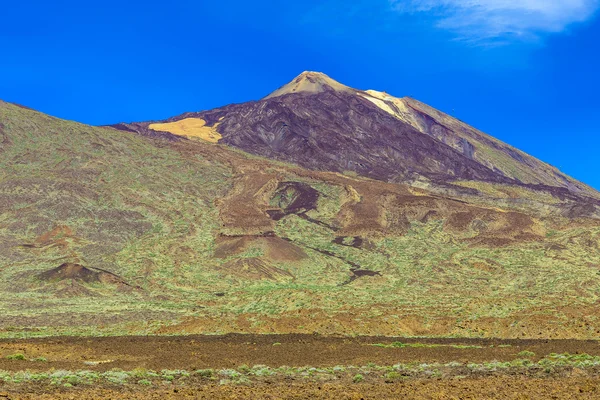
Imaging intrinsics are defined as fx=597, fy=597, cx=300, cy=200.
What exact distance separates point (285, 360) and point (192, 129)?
144 metres

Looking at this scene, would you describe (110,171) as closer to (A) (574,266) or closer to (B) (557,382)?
(A) (574,266)

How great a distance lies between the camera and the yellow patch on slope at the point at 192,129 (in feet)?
515

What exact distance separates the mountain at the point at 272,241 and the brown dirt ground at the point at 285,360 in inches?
246

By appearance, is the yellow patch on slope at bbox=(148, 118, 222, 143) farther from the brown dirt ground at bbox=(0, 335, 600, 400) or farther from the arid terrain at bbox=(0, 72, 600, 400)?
the brown dirt ground at bbox=(0, 335, 600, 400)

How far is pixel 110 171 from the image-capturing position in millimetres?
102500

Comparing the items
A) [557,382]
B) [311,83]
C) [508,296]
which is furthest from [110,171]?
[311,83]

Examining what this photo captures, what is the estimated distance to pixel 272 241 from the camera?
77688mm

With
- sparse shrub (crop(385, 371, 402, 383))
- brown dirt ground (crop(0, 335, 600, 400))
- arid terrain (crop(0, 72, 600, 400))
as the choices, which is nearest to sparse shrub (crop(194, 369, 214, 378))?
arid terrain (crop(0, 72, 600, 400))

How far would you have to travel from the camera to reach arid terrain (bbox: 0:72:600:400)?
2434 centimetres

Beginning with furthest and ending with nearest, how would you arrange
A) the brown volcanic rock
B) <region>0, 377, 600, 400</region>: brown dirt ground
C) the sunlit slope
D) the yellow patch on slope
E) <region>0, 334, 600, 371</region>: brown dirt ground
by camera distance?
the sunlit slope < the yellow patch on slope < the brown volcanic rock < <region>0, 334, 600, 371</region>: brown dirt ground < <region>0, 377, 600, 400</region>: brown dirt ground

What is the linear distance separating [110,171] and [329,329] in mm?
71266

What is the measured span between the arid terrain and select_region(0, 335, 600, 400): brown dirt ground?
0.53 feet

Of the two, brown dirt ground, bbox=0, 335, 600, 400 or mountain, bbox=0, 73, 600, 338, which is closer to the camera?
brown dirt ground, bbox=0, 335, 600, 400

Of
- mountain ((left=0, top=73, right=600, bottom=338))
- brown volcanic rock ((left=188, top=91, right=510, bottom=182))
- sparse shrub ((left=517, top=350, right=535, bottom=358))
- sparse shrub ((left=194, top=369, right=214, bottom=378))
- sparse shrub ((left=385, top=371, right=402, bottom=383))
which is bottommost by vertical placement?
sparse shrub ((left=194, top=369, right=214, bottom=378))
